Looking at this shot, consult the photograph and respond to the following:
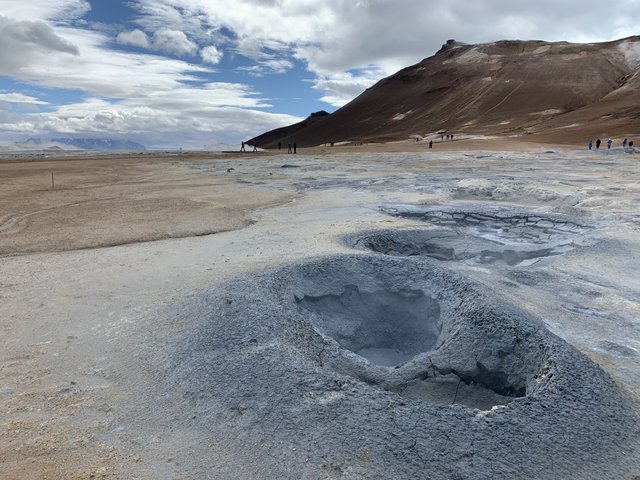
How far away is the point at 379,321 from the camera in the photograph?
5203mm

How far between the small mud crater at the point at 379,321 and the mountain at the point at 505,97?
38174 millimetres

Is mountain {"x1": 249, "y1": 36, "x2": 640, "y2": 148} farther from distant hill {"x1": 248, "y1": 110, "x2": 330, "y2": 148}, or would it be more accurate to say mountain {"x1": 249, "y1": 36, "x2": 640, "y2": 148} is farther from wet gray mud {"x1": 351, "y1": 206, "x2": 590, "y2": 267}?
wet gray mud {"x1": 351, "y1": 206, "x2": 590, "y2": 267}

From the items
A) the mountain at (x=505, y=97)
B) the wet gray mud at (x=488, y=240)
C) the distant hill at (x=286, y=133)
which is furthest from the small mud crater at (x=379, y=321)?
the distant hill at (x=286, y=133)

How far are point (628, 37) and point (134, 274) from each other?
88203 mm

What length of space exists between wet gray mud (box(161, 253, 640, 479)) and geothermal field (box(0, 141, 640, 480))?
1cm

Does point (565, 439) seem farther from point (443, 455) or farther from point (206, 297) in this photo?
point (206, 297)

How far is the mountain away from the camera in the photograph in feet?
158

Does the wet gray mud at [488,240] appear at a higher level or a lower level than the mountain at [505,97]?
lower

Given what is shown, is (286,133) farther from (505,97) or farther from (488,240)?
(488,240)

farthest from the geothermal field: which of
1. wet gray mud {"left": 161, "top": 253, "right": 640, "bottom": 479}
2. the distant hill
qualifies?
the distant hill

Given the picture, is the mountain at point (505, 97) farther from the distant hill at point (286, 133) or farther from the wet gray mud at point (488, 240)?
the wet gray mud at point (488, 240)

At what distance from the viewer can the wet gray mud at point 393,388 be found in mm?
2744

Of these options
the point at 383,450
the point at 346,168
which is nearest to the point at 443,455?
the point at 383,450

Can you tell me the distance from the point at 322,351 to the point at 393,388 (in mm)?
681
